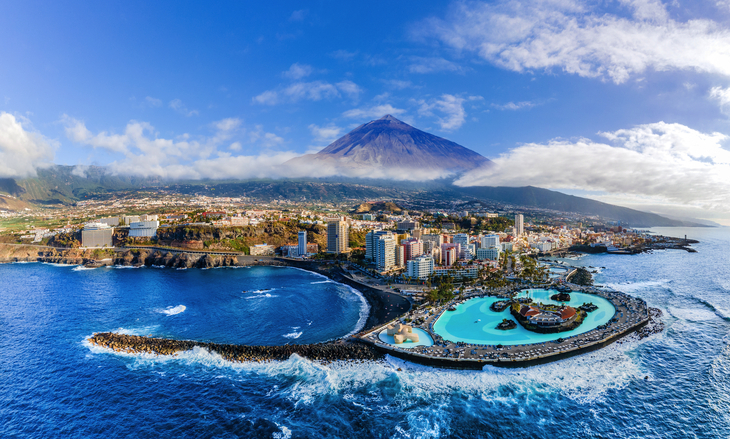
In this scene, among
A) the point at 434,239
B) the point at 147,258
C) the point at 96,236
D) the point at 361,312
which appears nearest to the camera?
the point at 361,312

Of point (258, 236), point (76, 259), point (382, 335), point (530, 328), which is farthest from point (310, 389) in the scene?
point (76, 259)

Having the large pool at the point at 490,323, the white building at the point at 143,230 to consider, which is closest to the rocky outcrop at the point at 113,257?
the white building at the point at 143,230

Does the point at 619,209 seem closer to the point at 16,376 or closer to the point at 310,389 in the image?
the point at 310,389

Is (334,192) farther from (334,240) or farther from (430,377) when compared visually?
(430,377)

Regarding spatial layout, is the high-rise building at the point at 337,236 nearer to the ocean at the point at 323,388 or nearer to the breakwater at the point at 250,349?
the ocean at the point at 323,388

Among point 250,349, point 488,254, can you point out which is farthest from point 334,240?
point 250,349

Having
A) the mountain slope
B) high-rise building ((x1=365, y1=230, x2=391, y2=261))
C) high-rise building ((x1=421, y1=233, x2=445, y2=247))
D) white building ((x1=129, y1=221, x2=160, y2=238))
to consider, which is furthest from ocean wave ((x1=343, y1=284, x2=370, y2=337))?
the mountain slope
